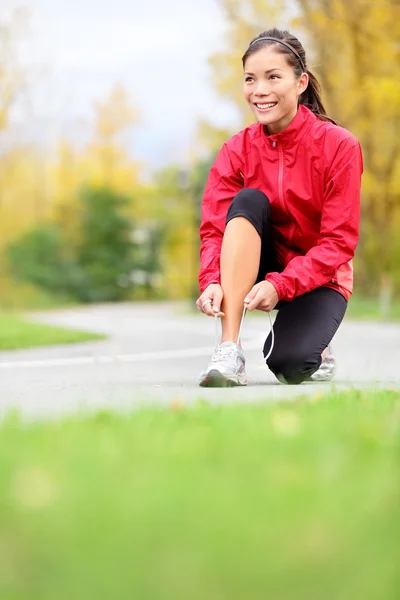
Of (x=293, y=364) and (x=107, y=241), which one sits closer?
(x=293, y=364)

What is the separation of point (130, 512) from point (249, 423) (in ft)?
3.26

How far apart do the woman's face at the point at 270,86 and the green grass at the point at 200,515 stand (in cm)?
260

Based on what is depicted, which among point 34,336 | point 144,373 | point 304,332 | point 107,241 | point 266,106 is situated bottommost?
point 107,241

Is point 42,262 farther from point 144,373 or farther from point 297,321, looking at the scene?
point 297,321

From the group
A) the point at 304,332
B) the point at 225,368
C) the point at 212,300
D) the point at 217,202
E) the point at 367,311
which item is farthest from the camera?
the point at 367,311

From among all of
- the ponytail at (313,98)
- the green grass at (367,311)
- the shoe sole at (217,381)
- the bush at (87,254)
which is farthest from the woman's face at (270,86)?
the bush at (87,254)

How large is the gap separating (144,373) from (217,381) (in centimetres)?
153

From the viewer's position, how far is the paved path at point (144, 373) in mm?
4047

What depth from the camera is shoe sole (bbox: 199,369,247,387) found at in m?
4.52

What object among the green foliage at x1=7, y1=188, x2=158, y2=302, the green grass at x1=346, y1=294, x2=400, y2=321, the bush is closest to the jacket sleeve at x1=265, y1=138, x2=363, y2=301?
the green grass at x1=346, y1=294, x2=400, y2=321

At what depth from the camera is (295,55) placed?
4910 millimetres

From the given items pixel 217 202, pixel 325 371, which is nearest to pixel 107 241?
pixel 325 371

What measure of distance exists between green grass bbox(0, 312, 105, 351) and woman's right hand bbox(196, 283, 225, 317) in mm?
4436

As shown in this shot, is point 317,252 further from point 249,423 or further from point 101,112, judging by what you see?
point 101,112
